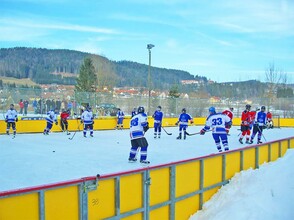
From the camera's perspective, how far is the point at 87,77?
158 feet

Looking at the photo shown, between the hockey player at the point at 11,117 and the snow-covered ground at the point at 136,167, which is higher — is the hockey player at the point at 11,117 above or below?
above

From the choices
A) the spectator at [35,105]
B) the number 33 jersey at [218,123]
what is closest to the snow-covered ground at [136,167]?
the number 33 jersey at [218,123]

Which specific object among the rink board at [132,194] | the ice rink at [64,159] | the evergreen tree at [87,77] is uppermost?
the evergreen tree at [87,77]

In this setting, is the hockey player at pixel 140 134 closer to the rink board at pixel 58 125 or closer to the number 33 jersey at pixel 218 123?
the number 33 jersey at pixel 218 123

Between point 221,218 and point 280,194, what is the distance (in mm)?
1809

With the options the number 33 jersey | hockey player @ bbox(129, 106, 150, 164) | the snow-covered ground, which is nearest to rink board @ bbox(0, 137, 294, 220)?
the snow-covered ground

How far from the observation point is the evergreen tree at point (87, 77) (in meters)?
48.1

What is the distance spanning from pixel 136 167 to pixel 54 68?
100399 millimetres

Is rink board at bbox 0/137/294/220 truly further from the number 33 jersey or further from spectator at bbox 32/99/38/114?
spectator at bbox 32/99/38/114

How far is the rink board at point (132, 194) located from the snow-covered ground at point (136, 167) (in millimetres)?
368

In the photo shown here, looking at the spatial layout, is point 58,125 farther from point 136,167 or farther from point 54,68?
point 54,68

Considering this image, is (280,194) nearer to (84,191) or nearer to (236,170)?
(236,170)

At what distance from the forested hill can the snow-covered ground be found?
2785 inches

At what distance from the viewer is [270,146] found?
9.36 meters
